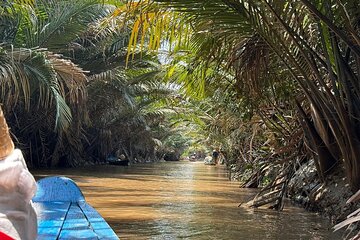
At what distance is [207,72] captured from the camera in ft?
32.5

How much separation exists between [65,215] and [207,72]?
19.2ft

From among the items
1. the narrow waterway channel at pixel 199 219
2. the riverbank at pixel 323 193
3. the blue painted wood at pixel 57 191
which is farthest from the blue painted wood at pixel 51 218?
the riverbank at pixel 323 193

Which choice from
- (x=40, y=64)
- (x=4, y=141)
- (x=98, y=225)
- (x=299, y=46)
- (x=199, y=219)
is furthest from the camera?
(x=40, y=64)

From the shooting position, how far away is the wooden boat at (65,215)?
375 cm

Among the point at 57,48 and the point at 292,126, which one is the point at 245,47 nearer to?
the point at 292,126

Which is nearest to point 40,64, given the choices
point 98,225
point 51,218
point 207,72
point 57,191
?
point 207,72

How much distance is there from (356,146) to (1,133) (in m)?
5.01

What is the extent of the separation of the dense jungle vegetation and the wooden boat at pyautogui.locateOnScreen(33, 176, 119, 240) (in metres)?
1.64

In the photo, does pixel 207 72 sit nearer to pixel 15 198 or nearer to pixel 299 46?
pixel 299 46

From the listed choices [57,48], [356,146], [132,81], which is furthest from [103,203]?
[132,81]

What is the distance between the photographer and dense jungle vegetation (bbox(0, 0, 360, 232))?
5523 millimetres

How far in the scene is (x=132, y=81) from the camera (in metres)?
18.4

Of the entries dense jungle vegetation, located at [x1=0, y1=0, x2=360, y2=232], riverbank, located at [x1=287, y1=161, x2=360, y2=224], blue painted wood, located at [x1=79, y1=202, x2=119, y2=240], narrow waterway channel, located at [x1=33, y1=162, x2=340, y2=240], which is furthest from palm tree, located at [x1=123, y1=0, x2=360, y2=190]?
blue painted wood, located at [x1=79, y1=202, x2=119, y2=240]

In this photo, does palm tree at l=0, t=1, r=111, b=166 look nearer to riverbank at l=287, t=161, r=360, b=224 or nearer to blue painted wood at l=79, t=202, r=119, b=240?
blue painted wood at l=79, t=202, r=119, b=240
